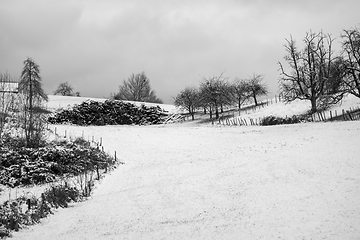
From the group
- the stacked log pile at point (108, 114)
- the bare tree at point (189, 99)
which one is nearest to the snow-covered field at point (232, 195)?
the stacked log pile at point (108, 114)

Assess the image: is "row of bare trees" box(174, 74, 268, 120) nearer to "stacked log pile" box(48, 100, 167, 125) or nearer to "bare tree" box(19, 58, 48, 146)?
"stacked log pile" box(48, 100, 167, 125)

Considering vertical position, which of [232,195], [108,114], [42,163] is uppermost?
[108,114]

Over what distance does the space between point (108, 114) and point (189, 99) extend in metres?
15.7

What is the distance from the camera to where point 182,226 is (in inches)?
360

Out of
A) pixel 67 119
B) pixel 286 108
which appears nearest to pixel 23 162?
pixel 67 119

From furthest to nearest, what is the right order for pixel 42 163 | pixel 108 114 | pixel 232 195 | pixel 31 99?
pixel 108 114 → pixel 31 99 → pixel 42 163 → pixel 232 195

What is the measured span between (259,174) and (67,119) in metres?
33.6

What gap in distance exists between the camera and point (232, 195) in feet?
38.0

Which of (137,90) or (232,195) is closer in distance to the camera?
(232,195)

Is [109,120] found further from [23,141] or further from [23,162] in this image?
[23,162]

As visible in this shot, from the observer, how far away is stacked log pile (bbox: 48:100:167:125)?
130 feet

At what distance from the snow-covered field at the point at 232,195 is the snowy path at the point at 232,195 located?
0.11 ft

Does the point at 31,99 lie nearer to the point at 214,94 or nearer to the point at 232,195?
the point at 232,195

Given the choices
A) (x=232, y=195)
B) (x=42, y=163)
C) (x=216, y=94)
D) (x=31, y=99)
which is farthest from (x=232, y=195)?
(x=216, y=94)
